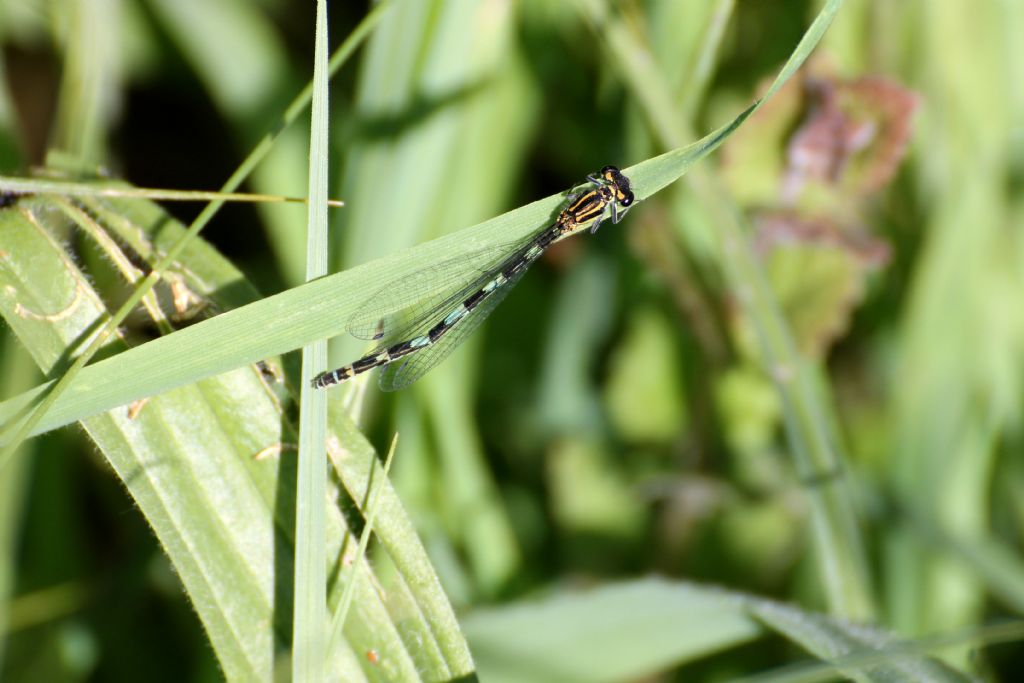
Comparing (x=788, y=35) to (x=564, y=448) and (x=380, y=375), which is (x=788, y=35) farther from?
(x=380, y=375)

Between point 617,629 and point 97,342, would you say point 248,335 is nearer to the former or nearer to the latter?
point 97,342

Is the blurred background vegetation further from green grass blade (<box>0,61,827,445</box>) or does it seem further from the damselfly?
green grass blade (<box>0,61,827,445</box>)

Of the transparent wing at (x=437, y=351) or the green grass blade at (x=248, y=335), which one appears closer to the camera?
the green grass blade at (x=248, y=335)

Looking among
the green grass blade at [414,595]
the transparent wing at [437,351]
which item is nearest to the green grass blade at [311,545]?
the green grass blade at [414,595]

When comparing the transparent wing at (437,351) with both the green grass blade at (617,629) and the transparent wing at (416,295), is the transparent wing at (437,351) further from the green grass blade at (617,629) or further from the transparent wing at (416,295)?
the green grass blade at (617,629)

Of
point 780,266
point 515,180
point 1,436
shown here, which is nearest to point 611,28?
point 780,266
